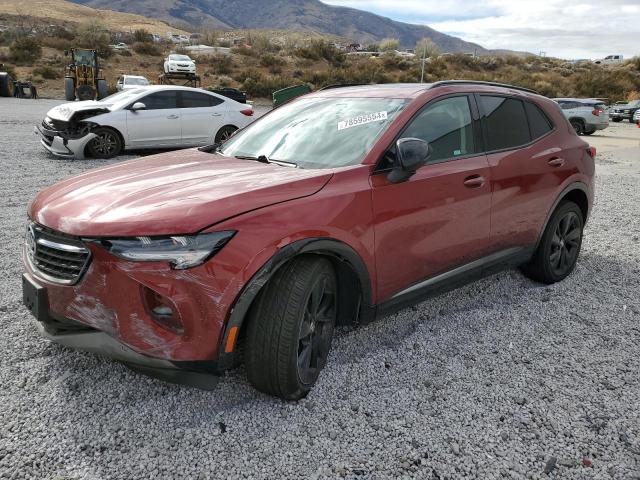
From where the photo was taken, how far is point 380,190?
307 centimetres

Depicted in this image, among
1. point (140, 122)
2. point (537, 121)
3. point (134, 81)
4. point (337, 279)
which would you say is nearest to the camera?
point (337, 279)

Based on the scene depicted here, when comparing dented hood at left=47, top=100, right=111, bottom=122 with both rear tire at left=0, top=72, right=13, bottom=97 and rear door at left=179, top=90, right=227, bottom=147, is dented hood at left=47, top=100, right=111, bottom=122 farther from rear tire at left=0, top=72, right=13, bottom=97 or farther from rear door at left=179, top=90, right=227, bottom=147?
rear tire at left=0, top=72, right=13, bottom=97

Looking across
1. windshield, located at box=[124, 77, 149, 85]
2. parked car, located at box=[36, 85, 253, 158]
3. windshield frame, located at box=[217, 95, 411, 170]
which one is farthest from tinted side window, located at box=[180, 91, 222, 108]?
windshield, located at box=[124, 77, 149, 85]

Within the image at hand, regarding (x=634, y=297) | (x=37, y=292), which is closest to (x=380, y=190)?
(x=37, y=292)

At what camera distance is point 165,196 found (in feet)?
8.79

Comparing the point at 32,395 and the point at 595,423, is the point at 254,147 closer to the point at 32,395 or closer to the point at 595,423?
the point at 32,395

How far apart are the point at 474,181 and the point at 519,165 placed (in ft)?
2.04

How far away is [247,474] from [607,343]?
2685 millimetres

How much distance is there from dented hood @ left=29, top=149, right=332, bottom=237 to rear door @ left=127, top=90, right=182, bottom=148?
784 centimetres

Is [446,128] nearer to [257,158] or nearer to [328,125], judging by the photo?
[328,125]

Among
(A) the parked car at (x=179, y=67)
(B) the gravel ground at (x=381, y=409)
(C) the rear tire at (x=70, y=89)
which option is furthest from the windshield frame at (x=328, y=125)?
(A) the parked car at (x=179, y=67)

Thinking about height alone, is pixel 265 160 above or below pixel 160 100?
below

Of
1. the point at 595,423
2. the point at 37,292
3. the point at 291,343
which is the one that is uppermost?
the point at 37,292

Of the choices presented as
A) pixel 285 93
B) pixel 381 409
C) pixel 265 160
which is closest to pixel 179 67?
pixel 285 93
